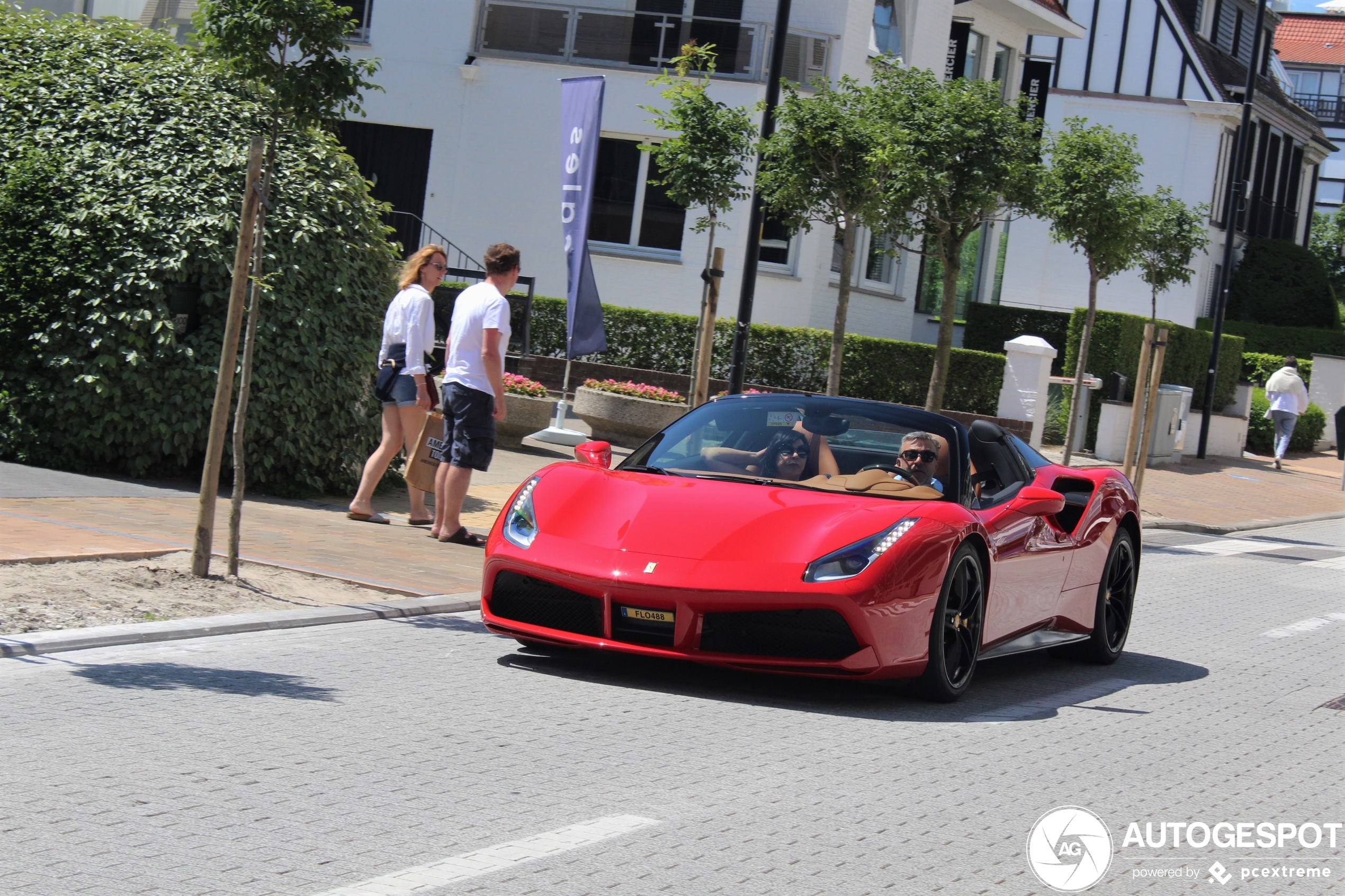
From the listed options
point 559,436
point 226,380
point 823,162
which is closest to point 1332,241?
point 559,436

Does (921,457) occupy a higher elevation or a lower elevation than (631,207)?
lower

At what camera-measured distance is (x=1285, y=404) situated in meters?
29.2

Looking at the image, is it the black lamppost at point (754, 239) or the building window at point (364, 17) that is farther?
the building window at point (364, 17)

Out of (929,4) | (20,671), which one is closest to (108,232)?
(20,671)

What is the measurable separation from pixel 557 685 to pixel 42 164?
260 inches

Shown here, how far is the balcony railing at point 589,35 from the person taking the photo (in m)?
26.9

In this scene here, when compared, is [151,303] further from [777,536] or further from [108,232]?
[777,536]

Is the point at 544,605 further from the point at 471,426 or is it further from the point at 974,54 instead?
the point at 974,54

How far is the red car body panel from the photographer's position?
6.11 metres

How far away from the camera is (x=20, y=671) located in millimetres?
5719

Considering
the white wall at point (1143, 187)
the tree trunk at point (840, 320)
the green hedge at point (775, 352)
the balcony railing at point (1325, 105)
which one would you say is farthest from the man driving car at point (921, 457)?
the balcony railing at point (1325, 105)

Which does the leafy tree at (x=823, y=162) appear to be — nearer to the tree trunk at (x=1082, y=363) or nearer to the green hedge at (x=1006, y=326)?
the tree trunk at (x=1082, y=363)

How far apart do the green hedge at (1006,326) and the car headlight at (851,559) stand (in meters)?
27.1

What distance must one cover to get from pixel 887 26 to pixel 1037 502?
2273 cm
